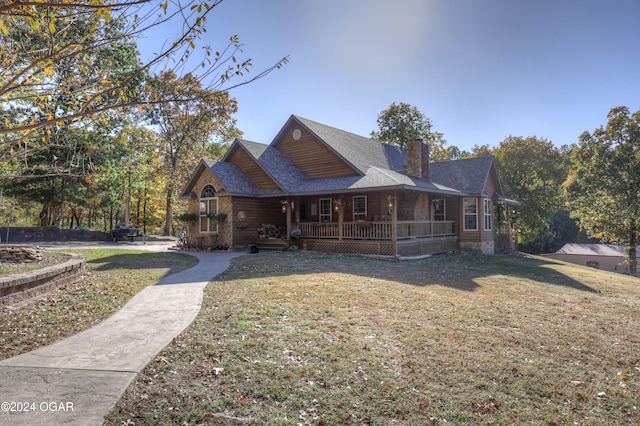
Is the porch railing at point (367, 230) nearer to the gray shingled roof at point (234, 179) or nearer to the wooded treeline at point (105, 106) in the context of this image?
the gray shingled roof at point (234, 179)

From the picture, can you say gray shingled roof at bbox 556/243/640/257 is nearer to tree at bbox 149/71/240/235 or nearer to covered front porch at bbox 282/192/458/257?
covered front porch at bbox 282/192/458/257

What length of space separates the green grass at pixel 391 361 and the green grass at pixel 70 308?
6.07ft

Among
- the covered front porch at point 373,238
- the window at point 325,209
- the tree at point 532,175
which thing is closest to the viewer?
the covered front porch at point 373,238

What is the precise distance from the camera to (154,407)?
3500 mm

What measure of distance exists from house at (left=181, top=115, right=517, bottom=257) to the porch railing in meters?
0.05

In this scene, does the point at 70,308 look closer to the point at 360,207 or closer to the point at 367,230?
the point at 367,230

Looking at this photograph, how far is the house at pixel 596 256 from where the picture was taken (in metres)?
40.7

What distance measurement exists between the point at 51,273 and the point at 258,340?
19.3 feet

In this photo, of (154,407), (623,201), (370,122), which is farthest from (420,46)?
(370,122)

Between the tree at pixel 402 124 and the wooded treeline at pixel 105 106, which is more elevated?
the tree at pixel 402 124

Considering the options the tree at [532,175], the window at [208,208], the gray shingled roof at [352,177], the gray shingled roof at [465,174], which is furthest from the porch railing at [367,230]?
the tree at [532,175]

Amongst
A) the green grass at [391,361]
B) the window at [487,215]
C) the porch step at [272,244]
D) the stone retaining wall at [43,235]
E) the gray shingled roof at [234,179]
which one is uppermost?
the gray shingled roof at [234,179]

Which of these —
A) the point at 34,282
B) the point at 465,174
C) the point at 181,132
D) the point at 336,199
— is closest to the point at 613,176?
the point at 465,174

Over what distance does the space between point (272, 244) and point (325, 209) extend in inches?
A: 141
